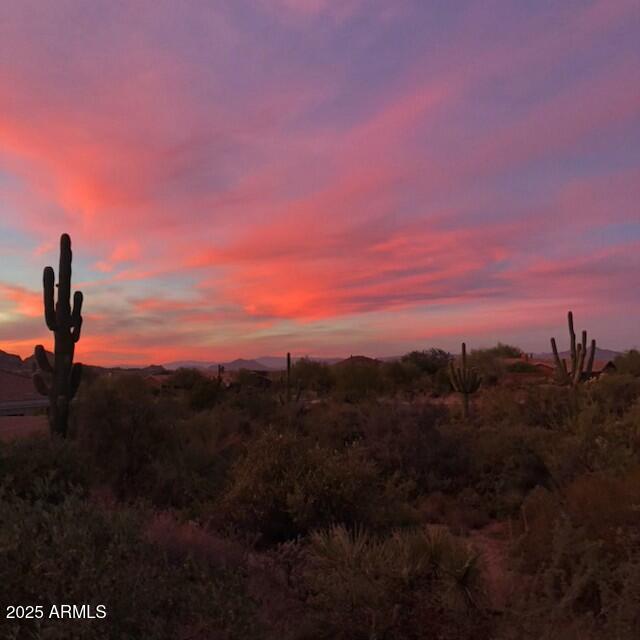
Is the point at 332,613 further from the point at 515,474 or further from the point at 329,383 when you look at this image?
the point at 329,383

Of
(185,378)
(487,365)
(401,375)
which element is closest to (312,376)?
(401,375)

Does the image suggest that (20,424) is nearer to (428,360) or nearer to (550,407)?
(550,407)

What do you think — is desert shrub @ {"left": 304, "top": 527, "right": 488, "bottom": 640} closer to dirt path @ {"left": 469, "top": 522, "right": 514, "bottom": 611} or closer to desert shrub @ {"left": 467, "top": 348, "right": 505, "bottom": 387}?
dirt path @ {"left": 469, "top": 522, "right": 514, "bottom": 611}

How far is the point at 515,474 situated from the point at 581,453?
4.76ft

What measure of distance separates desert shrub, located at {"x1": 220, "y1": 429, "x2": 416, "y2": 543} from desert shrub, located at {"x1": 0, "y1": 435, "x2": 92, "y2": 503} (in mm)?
2223

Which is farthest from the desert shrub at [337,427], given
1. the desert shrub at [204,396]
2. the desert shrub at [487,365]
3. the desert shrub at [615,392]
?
the desert shrub at [487,365]

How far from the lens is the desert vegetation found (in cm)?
427

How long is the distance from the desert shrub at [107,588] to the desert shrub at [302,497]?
4229 mm

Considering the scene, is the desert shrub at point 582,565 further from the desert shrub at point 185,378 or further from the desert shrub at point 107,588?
the desert shrub at point 185,378

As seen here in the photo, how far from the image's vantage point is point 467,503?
12766 mm

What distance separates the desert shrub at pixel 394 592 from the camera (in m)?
5.59

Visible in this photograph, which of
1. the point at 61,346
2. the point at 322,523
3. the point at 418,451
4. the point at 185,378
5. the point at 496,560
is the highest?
the point at 61,346

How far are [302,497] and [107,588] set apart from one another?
469cm

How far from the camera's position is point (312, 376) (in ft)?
160
